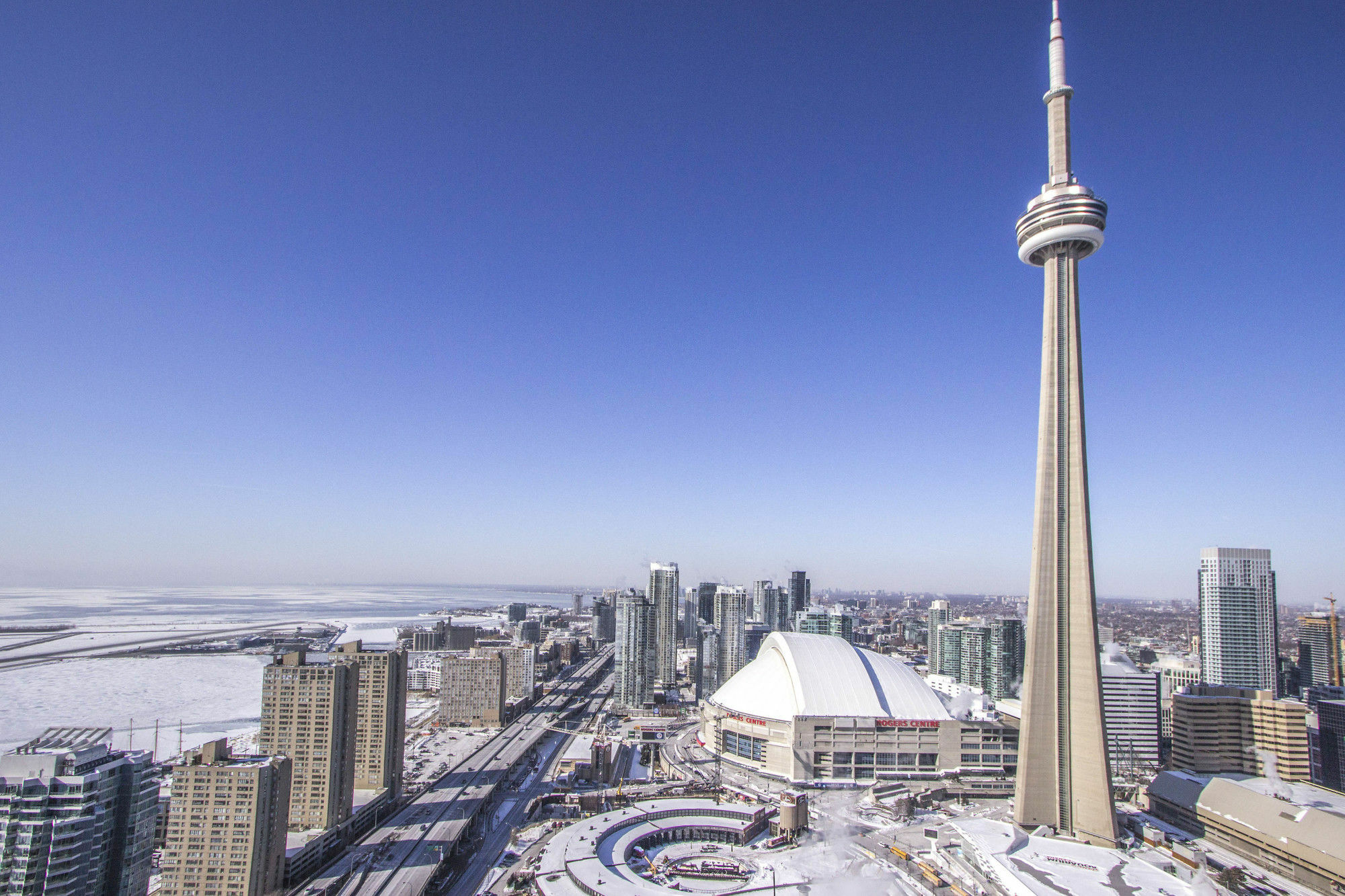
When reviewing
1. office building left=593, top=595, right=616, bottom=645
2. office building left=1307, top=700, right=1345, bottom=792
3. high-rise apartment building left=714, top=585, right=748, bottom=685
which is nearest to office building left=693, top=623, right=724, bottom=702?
high-rise apartment building left=714, top=585, right=748, bottom=685

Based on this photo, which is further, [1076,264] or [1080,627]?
[1076,264]

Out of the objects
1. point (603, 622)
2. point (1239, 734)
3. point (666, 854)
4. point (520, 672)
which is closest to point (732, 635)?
point (520, 672)

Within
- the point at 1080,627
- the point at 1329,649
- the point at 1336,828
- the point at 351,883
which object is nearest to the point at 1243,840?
the point at 1336,828

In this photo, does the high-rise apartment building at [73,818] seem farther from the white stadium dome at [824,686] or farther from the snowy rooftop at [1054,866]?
the white stadium dome at [824,686]

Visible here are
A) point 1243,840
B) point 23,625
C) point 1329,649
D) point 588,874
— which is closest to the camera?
point 588,874

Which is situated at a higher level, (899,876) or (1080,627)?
(1080,627)

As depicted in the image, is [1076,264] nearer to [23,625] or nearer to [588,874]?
[588,874]

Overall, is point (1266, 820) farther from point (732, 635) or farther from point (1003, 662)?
point (732, 635)

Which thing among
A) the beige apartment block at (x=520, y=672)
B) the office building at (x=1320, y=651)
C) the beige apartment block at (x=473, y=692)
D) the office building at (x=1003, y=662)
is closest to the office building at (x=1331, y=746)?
the office building at (x=1003, y=662)
